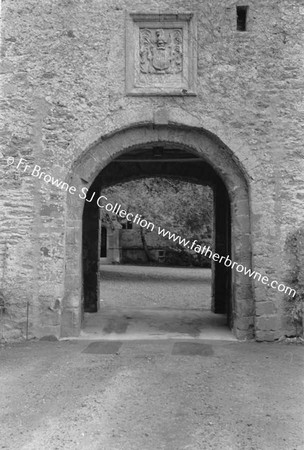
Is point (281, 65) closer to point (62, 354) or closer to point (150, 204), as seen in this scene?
point (62, 354)

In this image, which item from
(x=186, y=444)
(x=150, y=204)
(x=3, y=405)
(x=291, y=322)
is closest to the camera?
(x=186, y=444)

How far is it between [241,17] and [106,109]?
221cm

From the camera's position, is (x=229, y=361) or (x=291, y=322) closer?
(x=229, y=361)

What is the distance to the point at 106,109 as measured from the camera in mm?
5723

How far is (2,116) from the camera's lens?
5.74 meters

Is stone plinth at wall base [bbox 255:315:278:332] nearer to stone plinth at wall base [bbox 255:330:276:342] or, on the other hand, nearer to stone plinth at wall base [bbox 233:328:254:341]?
stone plinth at wall base [bbox 255:330:276:342]

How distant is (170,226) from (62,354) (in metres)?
9.68

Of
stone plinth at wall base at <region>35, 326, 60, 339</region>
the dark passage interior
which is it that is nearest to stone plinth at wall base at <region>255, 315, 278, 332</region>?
stone plinth at wall base at <region>35, 326, 60, 339</region>

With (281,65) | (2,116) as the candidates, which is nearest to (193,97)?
(281,65)

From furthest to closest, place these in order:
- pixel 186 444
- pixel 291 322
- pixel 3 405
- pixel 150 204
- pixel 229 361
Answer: pixel 150 204, pixel 291 322, pixel 229 361, pixel 3 405, pixel 186 444

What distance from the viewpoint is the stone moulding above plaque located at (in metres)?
5.75

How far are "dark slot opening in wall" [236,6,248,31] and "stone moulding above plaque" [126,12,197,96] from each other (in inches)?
24.1

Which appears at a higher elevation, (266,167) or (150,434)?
(266,167)

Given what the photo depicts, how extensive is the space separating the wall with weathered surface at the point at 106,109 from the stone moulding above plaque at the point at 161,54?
104 millimetres
